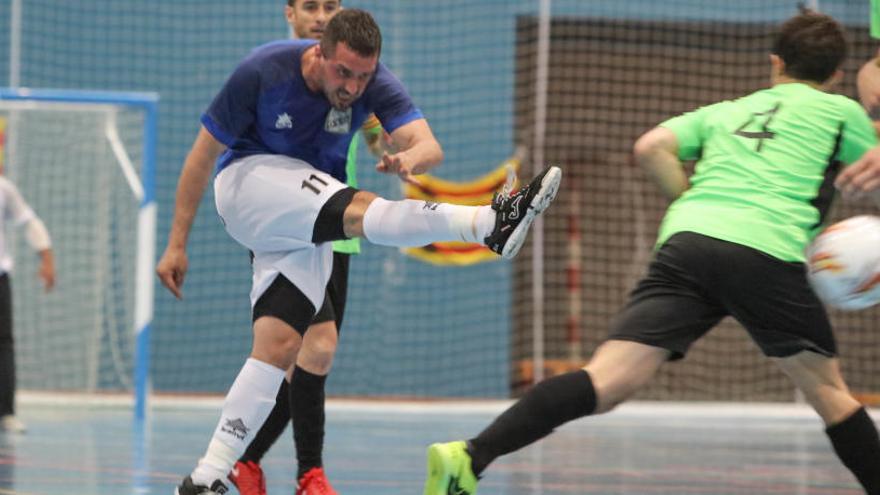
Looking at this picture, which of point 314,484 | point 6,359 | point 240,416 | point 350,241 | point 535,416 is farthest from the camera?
point 6,359

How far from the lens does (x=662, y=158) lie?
393 centimetres

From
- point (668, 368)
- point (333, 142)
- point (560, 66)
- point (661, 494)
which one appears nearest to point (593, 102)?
point (560, 66)

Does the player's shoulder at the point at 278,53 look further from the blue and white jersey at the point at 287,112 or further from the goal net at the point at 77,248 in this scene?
the goal net at the point at 77,248

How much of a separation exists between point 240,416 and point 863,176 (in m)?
1.88

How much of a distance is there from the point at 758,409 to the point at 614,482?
5.60 metres

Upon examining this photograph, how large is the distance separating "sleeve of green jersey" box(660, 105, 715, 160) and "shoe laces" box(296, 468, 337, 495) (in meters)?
1.67

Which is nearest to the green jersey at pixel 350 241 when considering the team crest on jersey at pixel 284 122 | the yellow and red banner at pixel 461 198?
the team crest on jersey at pixel 284 122

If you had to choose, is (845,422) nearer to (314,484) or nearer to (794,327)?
(794,327)

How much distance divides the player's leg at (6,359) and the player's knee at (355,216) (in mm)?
4914

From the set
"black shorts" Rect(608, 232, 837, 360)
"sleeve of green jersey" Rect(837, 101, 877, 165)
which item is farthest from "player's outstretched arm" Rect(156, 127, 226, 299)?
"sleeve of green jersey" Rect(837, 101, 877, 165)

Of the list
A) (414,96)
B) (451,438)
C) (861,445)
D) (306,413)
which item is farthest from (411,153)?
(414,96)

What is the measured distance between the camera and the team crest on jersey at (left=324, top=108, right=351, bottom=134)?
4.36 m

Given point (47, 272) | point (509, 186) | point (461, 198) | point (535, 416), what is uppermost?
point (509, 186)

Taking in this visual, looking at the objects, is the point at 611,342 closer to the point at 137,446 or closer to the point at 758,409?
the point at 137,446
